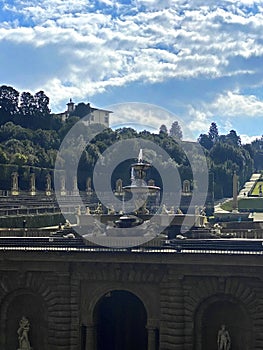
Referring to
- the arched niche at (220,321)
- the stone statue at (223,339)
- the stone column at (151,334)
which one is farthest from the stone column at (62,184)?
the stone statue at (223,339)

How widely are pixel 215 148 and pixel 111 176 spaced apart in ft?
139

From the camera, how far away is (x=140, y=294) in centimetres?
2498

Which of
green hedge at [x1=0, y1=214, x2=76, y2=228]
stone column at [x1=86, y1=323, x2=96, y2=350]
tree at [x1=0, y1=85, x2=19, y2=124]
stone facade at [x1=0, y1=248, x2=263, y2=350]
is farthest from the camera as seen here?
tree at [x1=0, y1=85, x2=19, y2=124]

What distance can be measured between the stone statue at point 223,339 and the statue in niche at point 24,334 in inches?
318

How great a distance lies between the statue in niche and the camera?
83.9ft

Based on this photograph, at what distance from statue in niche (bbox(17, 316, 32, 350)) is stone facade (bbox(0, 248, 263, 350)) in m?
0.36

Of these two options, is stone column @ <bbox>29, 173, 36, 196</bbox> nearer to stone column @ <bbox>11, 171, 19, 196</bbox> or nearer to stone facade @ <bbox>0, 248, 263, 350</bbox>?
stone column @ <bbox>11, 171, 19, 196</bbox>

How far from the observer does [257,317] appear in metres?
23.7

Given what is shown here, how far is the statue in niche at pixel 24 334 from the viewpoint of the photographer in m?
25.6

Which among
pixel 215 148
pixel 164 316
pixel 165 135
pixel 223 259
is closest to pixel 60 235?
pixel 164 316

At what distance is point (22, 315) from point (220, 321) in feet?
28.3

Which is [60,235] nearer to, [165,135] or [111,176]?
[111,176]

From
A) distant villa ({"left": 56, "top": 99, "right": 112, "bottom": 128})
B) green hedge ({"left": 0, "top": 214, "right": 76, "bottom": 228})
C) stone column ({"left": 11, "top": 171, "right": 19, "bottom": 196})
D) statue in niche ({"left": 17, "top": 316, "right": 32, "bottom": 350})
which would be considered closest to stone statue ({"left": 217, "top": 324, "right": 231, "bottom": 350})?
statue in niche ({"left": 17, "top": 316, "right": 32, "bottom": 350})

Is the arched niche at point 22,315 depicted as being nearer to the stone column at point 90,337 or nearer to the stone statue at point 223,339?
the stone column at point 90,337
